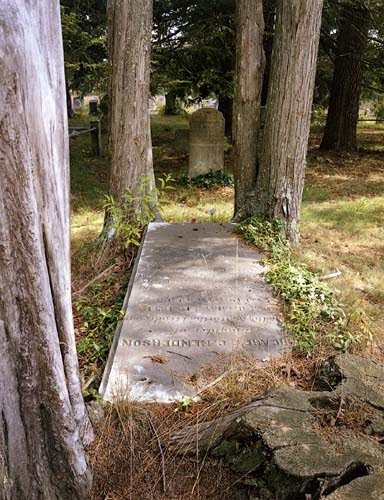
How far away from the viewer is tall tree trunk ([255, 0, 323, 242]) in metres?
4.86

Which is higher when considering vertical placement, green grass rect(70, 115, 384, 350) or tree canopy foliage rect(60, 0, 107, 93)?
tree canopy foliage rect(60, 0, 107, 93)

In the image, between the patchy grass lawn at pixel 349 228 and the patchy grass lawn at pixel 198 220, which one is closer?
A: the patchy grass lawn at pixel 198 220

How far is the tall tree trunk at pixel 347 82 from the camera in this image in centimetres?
1123

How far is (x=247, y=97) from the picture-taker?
5754 mm

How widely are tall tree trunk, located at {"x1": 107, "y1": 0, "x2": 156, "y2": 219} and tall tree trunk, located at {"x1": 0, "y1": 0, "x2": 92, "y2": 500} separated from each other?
12.4 feet

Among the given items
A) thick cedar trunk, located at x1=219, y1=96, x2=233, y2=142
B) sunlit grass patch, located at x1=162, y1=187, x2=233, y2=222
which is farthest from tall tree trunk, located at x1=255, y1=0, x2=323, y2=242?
thick cedar trunk, located at x1=219, y1=96, x2=233, y2=142

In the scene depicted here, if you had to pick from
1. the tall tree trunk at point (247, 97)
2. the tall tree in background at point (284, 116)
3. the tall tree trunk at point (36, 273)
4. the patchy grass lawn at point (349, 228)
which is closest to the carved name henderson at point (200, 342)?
the patchy grass lawn at point (349, 228)

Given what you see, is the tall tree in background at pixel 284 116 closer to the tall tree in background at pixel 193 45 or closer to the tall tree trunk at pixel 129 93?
the tall tree trunk at pixel 129 93

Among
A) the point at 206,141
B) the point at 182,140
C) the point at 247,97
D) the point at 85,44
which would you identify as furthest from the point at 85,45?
the point at 247,97

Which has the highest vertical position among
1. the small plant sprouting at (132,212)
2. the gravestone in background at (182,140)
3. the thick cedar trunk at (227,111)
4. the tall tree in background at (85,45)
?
the tall tree in background at (85,45)

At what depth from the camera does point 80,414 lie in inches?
83.8

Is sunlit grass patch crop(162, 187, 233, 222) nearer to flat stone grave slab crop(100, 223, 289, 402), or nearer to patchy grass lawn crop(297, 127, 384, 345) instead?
patchy grass lawn crop(297, 127, 384, 345)

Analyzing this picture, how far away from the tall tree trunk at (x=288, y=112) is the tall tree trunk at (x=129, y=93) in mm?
1476

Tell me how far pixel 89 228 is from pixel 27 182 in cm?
523
